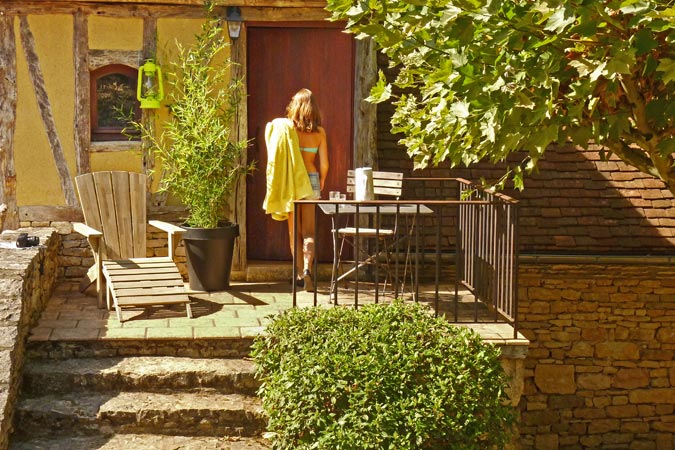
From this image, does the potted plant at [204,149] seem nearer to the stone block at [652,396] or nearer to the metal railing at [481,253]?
the metal railing at [481,253]

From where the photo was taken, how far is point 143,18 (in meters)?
9.98

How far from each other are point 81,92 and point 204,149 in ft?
4.53

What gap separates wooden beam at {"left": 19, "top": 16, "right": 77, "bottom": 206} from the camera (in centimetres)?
995

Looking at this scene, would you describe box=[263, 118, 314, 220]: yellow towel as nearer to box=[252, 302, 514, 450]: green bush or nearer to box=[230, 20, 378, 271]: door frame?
box=[230, 20, 378, 271]: door frame

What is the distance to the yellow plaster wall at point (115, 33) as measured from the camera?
392 inches

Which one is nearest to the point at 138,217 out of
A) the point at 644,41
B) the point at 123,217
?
the point at 123,217

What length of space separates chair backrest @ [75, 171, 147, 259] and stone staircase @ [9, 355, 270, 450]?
1886mm

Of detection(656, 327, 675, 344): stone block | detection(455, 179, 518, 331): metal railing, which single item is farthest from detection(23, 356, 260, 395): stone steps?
detection(656, 327, 675, 344): stone block

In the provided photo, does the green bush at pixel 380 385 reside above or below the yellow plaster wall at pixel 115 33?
below

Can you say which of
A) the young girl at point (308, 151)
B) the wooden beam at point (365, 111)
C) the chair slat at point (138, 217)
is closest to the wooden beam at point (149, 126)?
the chair slat at point (138, 217)

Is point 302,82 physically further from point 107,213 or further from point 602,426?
point 602,426

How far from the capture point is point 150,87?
992 centimetres

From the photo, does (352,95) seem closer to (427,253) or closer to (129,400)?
(427,253)

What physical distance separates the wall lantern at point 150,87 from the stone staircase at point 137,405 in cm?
306
